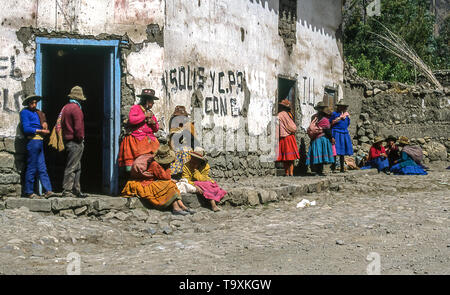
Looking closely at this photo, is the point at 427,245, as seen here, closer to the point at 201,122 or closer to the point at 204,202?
the point at 204,202

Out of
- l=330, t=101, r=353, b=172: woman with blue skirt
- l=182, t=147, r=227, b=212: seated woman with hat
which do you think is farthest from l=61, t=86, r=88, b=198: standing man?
l=330, t=101, r=353, b=172: woman with blue skirt

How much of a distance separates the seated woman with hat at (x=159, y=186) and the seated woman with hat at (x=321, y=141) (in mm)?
4641

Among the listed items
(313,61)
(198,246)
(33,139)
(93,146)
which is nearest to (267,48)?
(313,61)

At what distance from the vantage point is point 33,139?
25.6ft

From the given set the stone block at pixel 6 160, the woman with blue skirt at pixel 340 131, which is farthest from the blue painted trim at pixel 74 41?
the woman with blue skirt at pixel 340 131

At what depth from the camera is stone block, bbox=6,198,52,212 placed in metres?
7.32

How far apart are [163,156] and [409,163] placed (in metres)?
6.94

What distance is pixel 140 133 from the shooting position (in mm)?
8195

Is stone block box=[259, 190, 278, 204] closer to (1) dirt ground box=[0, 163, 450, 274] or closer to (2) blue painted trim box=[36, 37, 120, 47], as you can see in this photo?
(1) dirt ground box=[0, 163, 450, 274]

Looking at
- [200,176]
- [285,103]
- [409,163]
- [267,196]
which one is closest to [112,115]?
[200,176]

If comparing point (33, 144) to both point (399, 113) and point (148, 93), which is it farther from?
point (399, 113)

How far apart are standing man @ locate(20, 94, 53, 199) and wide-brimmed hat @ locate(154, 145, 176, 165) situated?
59.3 inches

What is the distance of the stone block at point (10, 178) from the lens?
781 cm

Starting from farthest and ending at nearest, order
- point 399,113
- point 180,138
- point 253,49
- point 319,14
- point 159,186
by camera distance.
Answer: point 399,113 → point 319,14 → point 253,49 → point 180,138 → point 159,186
